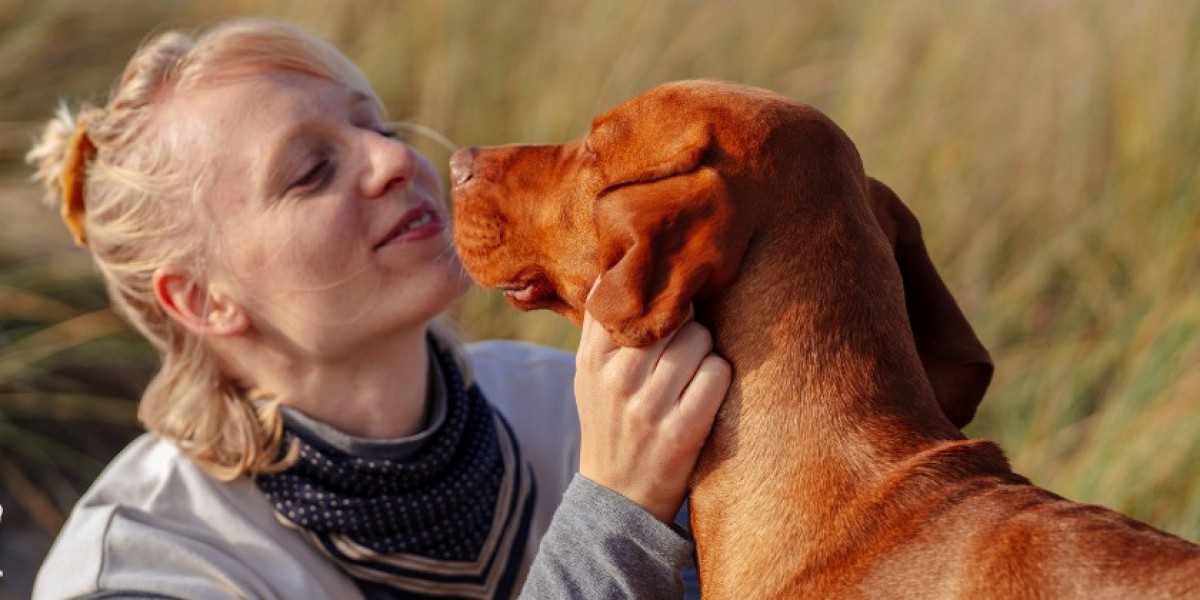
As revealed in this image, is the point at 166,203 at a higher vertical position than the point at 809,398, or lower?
lower

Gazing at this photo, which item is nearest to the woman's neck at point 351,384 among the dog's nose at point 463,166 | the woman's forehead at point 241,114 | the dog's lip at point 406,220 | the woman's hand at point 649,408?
the dog's lip at point 406,220

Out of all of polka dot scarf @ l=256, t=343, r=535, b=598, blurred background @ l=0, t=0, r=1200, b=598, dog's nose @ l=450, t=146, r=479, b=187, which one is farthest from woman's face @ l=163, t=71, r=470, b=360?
blurred background @ l=0, t=0, r=1200, b=598

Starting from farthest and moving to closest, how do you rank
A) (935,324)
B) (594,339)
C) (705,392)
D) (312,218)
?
(312,218)
(935,324)
(594,339)
(705,392)

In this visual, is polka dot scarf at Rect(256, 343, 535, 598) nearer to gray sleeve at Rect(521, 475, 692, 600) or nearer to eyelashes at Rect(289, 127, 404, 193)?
eyelashes at Rect(289, 127, 404, 193)

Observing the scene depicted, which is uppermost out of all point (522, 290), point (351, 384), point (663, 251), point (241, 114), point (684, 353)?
point (663, 251)

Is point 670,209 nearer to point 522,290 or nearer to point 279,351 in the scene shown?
point 522,290

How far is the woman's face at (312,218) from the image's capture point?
325cm

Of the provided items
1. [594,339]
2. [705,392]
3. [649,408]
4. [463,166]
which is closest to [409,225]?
[463,166]

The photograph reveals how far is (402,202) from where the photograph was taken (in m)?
3.32

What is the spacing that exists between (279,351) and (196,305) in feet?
0.76

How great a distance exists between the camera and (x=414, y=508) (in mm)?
3305

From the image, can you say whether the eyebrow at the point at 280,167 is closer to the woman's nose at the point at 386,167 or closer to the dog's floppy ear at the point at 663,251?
the woman's nose at the point at 386,167

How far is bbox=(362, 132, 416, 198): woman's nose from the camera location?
3275 millimetres

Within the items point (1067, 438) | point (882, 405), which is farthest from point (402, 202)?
point (1067, 438)
